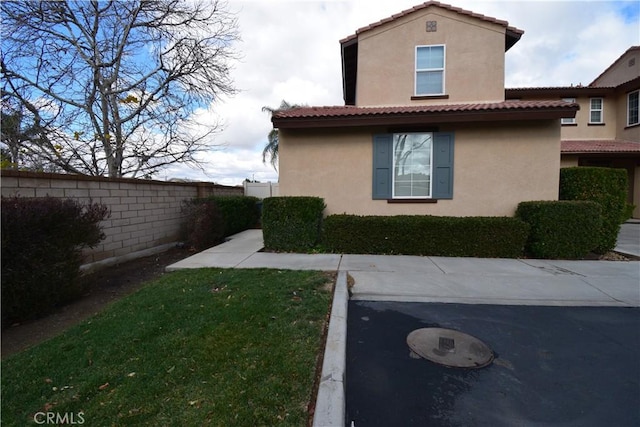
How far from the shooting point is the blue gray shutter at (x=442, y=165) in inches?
294

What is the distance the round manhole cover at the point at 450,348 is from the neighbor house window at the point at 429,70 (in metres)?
7.39

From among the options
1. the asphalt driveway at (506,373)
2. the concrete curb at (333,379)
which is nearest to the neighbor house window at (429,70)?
the asphalt driveway at (506,373)

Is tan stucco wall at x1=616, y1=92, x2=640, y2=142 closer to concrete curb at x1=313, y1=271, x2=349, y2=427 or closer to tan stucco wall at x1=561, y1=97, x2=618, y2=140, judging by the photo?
tan stucco wall at x1=561, y1=97, x2=618, y2=140

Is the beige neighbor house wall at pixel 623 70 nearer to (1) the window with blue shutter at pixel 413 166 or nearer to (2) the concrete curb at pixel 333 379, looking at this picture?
(1) the window with blue shutter at pixel 413 166

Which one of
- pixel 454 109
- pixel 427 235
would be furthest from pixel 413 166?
pixel 427 235

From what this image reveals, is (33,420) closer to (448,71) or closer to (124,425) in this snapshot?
(124,425)

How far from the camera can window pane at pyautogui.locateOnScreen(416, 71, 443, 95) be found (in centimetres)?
851

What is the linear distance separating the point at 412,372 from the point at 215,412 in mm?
1740

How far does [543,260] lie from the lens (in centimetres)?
648

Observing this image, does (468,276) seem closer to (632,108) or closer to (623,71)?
(632,108)

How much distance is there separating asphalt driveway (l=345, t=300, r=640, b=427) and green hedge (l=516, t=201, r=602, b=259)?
276 centimetres

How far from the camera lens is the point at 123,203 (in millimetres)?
6648

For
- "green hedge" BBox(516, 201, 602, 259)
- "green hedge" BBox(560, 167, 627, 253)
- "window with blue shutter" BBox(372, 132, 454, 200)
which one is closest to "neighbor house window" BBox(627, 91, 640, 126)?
"green hedge" BBox(560, 167, 627, 253)

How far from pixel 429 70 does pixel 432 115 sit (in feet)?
7.75
